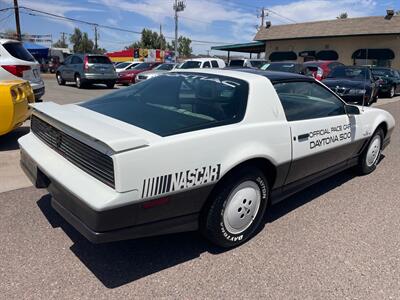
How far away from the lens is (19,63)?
20.6ft

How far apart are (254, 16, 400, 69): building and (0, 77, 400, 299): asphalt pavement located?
27.0 metres

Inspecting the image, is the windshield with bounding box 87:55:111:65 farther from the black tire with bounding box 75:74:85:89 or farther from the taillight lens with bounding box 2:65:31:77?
the taillight lens with bounding box 2:65:31:77

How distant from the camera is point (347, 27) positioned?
31578 mm

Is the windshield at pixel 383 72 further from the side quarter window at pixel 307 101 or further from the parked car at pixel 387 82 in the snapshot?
the side quarter window at pixel 307 101

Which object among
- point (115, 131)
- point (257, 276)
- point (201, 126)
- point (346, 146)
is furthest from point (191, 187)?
point (346, 146)

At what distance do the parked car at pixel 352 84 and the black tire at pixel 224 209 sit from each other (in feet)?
27.7

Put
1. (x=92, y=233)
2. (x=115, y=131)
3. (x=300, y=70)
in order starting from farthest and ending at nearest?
(x=300, y=70) → (x=115, y=131) → (x=92, y=233)

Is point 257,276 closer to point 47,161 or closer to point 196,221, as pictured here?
point 196,221

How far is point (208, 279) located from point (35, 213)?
189 centimetres

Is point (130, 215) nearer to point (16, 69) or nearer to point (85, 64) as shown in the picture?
point (16, 69)

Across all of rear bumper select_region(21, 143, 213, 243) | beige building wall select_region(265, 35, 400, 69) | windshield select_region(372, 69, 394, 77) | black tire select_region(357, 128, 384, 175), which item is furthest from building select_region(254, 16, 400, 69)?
rear bumper select_region(21, 143, 213, 243)

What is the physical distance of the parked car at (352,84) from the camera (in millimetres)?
11148

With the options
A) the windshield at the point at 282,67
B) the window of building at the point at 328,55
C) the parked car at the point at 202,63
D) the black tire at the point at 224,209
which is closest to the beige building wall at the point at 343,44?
the window of building at the point at 328,55

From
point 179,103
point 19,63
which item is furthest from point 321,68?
point 179,103
